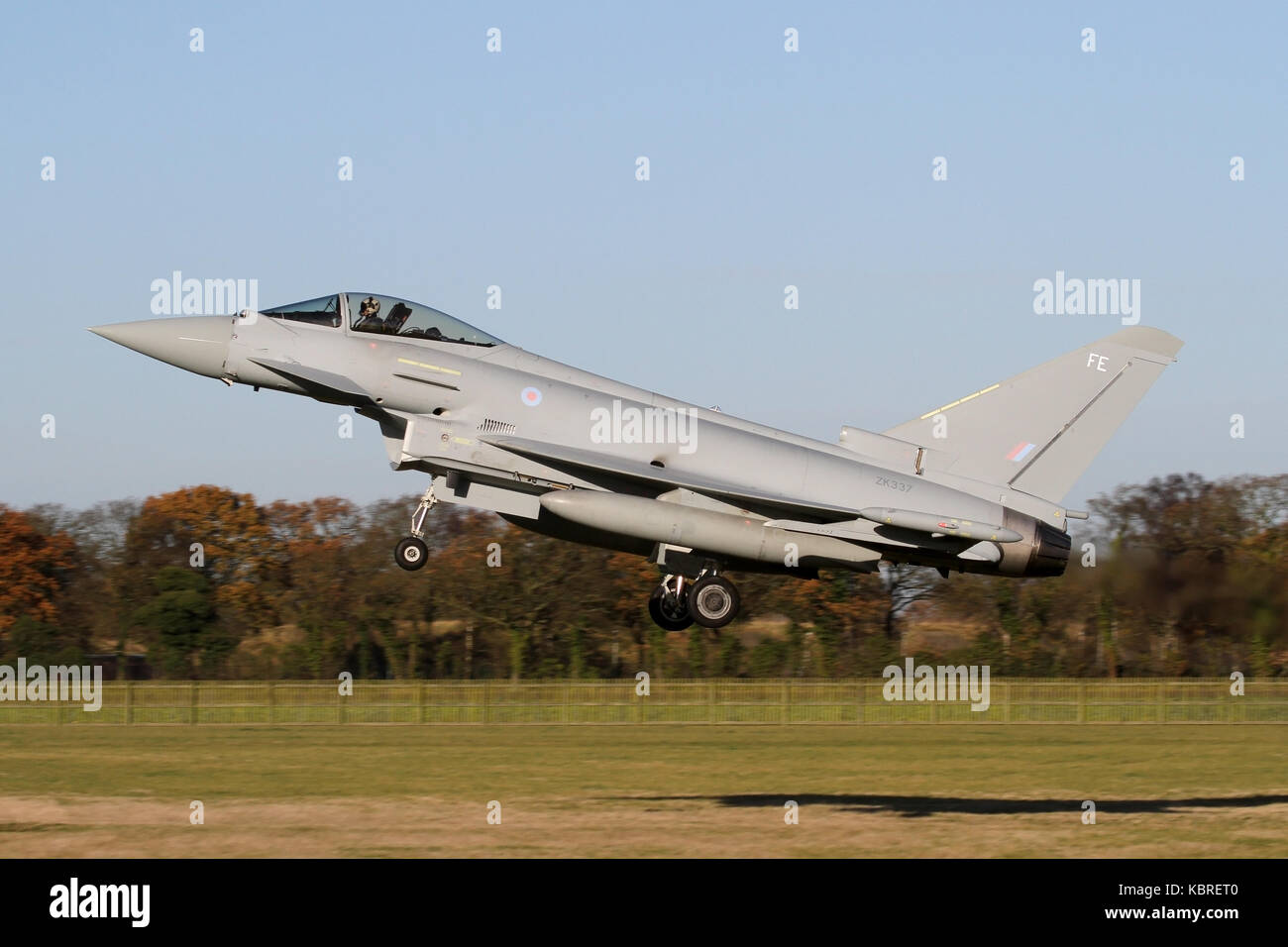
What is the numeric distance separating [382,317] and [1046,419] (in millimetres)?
10778

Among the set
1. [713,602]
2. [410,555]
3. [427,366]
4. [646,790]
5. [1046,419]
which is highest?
[427,366]

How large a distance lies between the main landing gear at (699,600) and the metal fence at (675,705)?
17.6 m

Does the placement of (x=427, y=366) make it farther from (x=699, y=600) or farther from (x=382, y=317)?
(x=699, y=600)

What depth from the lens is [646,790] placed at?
27594 millimetres

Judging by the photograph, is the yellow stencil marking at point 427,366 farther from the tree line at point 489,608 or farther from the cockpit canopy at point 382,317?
the tree line at point 489,608

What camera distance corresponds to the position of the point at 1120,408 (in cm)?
2381

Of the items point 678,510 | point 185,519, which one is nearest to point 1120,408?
point 678,510

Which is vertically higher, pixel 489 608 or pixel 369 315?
pixel 369 315

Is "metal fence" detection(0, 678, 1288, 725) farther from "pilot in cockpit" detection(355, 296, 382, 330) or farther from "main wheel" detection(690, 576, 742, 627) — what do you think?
"pilot in cockpit" detection(355, 296, 382, 330)

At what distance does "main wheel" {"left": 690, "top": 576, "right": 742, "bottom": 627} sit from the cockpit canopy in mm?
5004

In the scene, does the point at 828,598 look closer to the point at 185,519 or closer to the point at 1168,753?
the point at 1168,753

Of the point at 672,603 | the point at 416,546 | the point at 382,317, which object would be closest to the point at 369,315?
the point at 382,317

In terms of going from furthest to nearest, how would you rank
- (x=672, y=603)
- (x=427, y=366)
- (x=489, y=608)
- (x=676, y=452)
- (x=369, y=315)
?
1. (x=489, y=608)
2. (x=672, y=603)
3. (x=676, y=452)
4. (x=369, y=315)
5. (x=427, y=366)

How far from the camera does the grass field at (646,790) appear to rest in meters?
22.1
